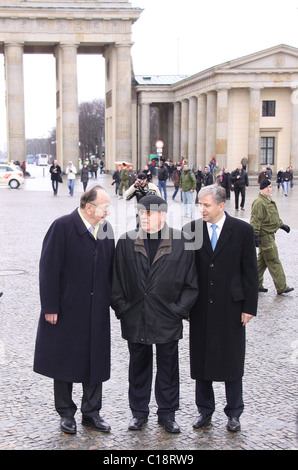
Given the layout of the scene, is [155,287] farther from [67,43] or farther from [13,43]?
[13,43]

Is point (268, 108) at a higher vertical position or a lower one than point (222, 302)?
higher

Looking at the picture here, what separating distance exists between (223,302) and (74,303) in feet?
3.92

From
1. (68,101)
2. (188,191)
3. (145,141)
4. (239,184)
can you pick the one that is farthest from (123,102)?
(188,191)

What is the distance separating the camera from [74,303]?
5.30 metres

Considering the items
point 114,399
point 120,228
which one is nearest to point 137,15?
point 120,228

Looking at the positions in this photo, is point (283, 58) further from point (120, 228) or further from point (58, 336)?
point (58, 336)

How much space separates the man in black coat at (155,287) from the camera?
17.3ft

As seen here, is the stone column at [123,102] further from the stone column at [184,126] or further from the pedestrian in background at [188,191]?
the pedestrian in background at [188,191]

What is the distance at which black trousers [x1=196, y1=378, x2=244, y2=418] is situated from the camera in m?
5.43

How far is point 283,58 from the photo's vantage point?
4956 centimetres

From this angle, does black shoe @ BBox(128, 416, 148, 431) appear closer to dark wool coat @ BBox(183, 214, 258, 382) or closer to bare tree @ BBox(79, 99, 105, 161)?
dark wool coat @ BBox(183, 214, 258, 382)

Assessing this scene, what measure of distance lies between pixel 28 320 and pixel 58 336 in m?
3.62

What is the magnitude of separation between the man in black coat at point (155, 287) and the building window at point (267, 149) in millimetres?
49416

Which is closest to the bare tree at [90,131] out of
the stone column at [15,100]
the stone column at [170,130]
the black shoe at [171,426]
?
the stone column at [170,130]
